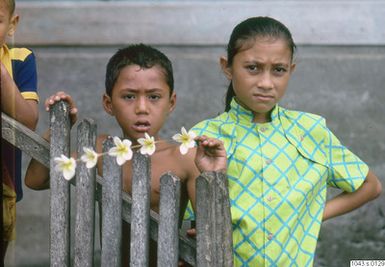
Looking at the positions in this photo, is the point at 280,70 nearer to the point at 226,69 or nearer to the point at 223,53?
the point at 226,69

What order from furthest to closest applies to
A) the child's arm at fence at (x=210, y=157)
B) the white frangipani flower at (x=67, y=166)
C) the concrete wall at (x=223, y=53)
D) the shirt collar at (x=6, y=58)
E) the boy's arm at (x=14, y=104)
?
the concrete wall at (x=223, y=53), the shirt collar at (x=6, y=58), the boy's arm at (x=14, y=104), the child's arm at fence at (x=210, y=157), the white frangipani flower at (x=67, y=166)

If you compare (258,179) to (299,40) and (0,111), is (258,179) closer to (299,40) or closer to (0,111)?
(0,111)

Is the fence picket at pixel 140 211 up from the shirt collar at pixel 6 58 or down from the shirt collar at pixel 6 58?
down

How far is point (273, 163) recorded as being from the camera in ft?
12.0

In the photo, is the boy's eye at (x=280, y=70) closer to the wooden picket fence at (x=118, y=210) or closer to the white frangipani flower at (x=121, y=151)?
the wooden picket fence at (x=118, y=210)

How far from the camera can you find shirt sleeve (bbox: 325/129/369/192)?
149 inches

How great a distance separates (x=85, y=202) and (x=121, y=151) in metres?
0.26

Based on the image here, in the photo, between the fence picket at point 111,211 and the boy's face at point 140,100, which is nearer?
the fence picket at point 111,211

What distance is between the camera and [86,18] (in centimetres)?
551

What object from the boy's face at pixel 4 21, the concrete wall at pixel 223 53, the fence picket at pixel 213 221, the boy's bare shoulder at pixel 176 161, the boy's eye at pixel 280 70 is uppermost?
the concrete wall at pixel 223 53

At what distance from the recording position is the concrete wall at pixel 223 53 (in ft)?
17.8

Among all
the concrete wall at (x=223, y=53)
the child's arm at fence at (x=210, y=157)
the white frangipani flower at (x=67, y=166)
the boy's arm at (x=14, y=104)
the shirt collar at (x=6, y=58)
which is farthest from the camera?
the concrete wall at (x=223, y=53)

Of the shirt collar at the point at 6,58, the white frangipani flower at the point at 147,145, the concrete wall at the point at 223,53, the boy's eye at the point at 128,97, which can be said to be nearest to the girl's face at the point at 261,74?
the boy's eye at the point at 128,97

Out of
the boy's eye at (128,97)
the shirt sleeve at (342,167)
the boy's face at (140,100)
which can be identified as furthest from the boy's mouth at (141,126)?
the shirt sleeve at (342,167)
